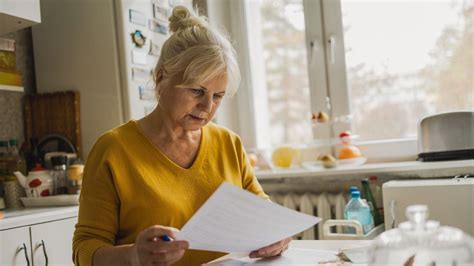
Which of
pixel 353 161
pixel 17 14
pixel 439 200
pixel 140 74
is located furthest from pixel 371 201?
pixel 17 14

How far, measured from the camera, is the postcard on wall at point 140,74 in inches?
78.7

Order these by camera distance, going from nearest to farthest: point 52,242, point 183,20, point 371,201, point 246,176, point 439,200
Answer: point 183,20 < point 246,176 < point 439,200 < point 52,242 < point 371,201

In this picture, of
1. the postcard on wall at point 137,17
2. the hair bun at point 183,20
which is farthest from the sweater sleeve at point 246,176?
the postcard on wall at point 137,17

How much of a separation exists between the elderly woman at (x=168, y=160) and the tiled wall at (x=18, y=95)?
110cm

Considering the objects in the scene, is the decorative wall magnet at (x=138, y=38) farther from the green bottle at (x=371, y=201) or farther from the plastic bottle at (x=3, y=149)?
Answer: the green bottle at (x=371, y=201)

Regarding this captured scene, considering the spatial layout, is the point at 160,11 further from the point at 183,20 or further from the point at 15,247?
the point at 15,247

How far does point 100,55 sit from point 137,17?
0.23m

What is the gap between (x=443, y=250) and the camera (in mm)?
582

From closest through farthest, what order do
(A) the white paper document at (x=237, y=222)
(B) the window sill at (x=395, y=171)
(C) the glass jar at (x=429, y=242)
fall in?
(C) the glass jar at (x=429, y=242) → (A) the white paper document at (x=237, y=222) → (B) the window sill at (x=395, y=171)

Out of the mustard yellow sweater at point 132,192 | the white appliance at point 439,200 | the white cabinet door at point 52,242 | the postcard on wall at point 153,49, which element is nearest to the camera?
the mustard yellow sweater at point 132,192

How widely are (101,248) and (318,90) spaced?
1.44m

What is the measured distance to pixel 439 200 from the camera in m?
1.43

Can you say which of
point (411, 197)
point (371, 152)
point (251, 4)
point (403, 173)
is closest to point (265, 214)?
point (411, 197)

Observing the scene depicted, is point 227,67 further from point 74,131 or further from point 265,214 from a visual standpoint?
point 74,131
